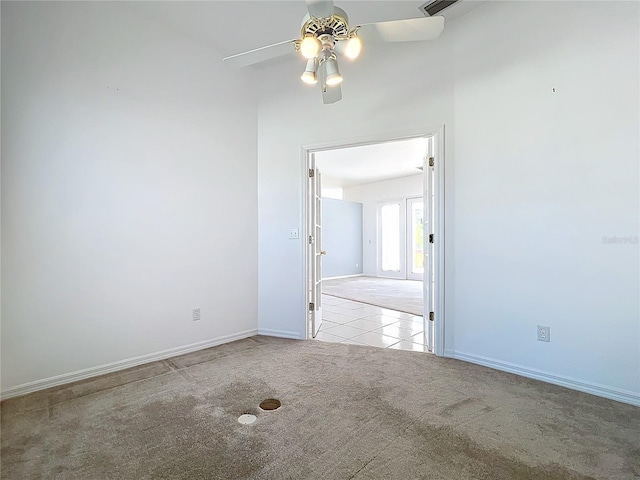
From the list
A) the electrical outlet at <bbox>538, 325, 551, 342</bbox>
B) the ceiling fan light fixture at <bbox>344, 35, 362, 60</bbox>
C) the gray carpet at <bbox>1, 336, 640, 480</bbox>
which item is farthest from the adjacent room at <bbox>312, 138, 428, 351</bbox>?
the ceiling fan light fixture at <bbox>344, 35, 362, 60</bbox>

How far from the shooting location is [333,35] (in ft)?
6.09

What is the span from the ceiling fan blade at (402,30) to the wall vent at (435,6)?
0.94 metres

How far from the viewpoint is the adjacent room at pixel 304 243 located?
67.0 inches

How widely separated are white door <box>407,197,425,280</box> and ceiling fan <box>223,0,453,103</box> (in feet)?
22.9

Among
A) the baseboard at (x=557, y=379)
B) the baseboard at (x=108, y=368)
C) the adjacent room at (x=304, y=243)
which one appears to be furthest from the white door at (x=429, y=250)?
the baseboard at (x=108, y=368)

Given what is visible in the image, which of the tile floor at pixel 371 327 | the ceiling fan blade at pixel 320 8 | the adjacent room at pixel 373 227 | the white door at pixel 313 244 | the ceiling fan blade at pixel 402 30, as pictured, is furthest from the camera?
the adjacent room at pixel 373 227

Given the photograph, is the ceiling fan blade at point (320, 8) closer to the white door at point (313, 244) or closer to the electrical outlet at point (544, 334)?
the white door at point (313, 244)

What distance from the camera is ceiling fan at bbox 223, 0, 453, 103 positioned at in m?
1.75

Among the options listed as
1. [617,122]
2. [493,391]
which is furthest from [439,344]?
[617,122]

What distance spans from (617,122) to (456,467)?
233cm

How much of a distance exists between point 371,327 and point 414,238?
5.27 meters

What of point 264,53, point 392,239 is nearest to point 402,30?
point 264,53

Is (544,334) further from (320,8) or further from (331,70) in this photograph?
(320,8)

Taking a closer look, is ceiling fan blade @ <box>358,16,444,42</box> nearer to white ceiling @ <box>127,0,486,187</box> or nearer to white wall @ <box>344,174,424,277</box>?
white ceiling @ <box>127,0,486,187</box>
